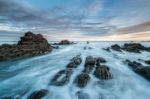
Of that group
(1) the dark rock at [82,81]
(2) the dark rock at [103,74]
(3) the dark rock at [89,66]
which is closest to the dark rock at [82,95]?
(1) the dark rock at [82,81]

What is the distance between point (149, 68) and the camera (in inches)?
463

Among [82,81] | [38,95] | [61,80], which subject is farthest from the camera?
[61,80]

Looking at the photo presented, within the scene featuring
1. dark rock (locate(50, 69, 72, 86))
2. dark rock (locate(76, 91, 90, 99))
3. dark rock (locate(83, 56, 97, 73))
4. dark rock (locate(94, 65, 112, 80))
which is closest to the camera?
dark rock (locate(76, 91, 90, 99))

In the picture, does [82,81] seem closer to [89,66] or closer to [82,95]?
[82,95]

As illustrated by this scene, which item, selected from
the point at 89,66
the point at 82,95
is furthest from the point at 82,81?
the point at 89,66

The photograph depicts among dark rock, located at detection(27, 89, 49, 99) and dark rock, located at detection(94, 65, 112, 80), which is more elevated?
dark rock, located at detection(94, 65, 112, 80)

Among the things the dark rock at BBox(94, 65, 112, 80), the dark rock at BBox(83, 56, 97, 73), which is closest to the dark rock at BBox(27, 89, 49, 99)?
the dark rock at BBox(94, 65, 112, 80)

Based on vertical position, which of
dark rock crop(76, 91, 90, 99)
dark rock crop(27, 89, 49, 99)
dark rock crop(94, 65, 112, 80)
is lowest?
dark rock crop(76, 91, 90, 99)

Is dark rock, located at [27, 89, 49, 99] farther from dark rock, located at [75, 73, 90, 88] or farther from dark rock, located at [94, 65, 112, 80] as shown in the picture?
dark rock, located at [94, 65, 112, 80]

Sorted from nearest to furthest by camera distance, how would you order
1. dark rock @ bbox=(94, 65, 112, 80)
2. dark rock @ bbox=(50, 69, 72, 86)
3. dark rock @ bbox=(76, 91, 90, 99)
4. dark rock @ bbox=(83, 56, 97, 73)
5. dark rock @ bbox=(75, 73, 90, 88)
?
dark rock @ bbox=(76, 91, 90, 99), dark rock @ bbox=(75, 73, 90, 88), dark rock @ bbox=(50, 69, 72, 86), dark rock @ bbox=(94, 65, 112, 80), dark rock @ bbox=(83, 56, 97, 73)

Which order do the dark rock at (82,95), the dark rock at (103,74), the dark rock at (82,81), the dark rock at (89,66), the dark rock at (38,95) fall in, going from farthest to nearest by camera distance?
the dark rock at (89,66), the dark rock at (103,74), the dark rock at (82,81), the dark rock at (82,95), the dark rock at (38,95)

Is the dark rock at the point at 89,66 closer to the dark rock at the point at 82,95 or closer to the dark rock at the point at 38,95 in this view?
the dark rock at the point at 82,95

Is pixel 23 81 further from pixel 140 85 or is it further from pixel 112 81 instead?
pixel 140 85

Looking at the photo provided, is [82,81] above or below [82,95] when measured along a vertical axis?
above
